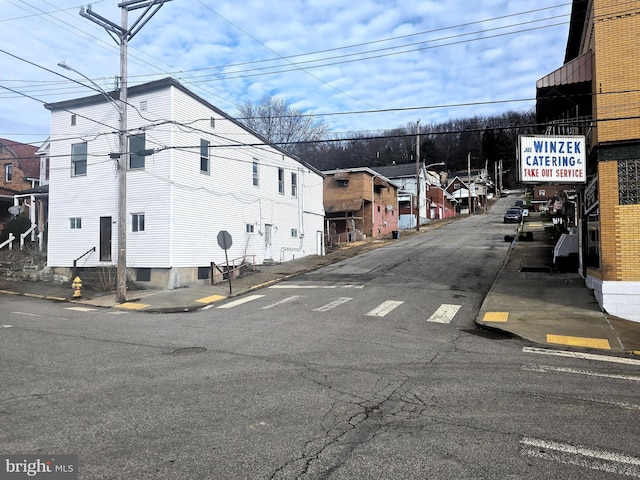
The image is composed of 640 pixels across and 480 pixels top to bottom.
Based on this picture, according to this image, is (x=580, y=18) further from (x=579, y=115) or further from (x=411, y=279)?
(x=411, y=279)

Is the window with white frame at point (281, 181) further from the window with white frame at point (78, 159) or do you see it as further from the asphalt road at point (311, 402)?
the asphalt road at point (311, 402)

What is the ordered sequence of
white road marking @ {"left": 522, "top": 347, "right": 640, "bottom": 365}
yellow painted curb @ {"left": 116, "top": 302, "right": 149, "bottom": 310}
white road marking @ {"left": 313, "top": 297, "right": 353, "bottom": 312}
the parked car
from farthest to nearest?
the parked car, yellow painted curb @ {"left": 116, "top": 302, "right": 149, "bottom": 310}, white road marking @ {"left": 313, "top": 297, "right": 353, "bottom": 312}, white road marking @ {"left": 522, "top": 347, "right": 640, "bottom": 365}

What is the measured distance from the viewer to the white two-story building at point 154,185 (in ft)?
64.5

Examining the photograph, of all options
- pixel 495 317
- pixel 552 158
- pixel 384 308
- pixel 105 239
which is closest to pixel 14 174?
pixel 105 239

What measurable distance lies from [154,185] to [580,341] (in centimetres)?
1718

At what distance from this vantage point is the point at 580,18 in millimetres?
16188

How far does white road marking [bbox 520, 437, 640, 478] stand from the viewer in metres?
3.90

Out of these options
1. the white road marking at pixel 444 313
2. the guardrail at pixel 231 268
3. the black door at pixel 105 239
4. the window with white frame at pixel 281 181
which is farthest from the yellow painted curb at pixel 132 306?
the window with white frame at pixel 281 181

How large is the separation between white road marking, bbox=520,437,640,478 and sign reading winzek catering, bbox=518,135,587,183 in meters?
10.4

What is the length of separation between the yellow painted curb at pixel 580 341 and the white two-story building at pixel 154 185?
13593mm

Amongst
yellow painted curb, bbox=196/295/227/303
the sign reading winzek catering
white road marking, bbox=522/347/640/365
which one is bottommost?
white road marking, bbox=522/347/640/365

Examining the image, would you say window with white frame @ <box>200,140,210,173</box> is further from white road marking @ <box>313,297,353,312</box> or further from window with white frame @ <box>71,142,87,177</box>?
white road marking @ <box>313,297,353,312</box>

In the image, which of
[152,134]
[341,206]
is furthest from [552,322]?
[341,206]

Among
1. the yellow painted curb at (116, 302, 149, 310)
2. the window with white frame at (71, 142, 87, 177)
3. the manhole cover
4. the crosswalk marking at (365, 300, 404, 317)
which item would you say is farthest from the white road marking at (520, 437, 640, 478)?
the window with white frame at (71, 142, 87, 177)
